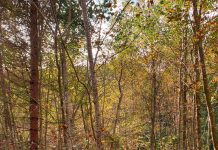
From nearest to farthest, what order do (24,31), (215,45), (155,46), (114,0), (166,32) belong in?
A: (114,0), (24,31), (215,45), (166,32), (155,46)

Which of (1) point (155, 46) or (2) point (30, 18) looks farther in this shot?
(1) point (155, 46)

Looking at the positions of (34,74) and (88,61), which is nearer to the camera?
(88,61)

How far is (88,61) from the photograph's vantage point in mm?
3082

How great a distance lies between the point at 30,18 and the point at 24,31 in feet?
1.50

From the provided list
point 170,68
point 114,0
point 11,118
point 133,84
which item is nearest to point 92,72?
point 114,0

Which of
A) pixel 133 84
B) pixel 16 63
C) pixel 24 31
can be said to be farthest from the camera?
pixel 133 84

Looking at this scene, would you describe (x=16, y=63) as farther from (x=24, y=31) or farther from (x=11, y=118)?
(x=11, y=118)

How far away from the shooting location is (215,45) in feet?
22.9

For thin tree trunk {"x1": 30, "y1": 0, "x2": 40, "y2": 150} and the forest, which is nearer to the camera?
the forest

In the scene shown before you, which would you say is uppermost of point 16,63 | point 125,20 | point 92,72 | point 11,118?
point 125,20

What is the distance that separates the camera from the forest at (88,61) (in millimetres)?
3387

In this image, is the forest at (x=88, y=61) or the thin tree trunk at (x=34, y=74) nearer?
the forest at (x=88, y=61)

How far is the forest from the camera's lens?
339cm

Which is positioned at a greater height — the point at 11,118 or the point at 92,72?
the point at 92,72
